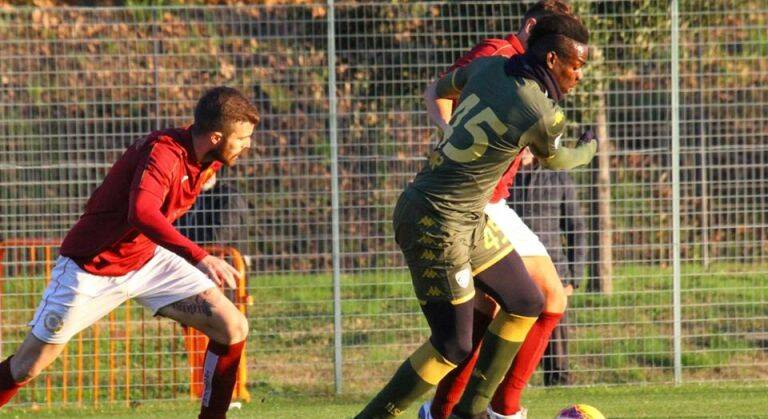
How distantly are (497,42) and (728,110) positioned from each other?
433cm

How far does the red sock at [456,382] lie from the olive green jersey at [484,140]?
3.38 ft

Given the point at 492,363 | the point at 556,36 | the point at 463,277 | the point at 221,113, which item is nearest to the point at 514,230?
the point at 492,363

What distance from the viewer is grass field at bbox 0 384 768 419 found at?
27.7 ft

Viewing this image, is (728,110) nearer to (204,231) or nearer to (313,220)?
(313,220)

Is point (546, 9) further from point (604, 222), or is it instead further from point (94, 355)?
point (94, 355)

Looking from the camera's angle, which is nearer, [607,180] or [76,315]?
[76,315]

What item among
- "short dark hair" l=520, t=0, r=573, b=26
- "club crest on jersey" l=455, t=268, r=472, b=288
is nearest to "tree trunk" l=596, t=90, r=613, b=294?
"short dark hair" l=520, t=0, r=573, b=26

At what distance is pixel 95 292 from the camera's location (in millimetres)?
6648

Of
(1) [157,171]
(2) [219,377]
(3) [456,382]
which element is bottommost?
(3) [456,382]

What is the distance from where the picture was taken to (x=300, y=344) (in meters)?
10.3

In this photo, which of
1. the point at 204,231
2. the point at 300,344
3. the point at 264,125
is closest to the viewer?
the point at 204,231

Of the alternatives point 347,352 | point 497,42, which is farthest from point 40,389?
point 497,42

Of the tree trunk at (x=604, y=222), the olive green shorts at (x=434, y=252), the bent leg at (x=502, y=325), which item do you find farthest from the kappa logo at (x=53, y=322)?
the tree trunk at (x=604, y=222)

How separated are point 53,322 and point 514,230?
7.85 feet
